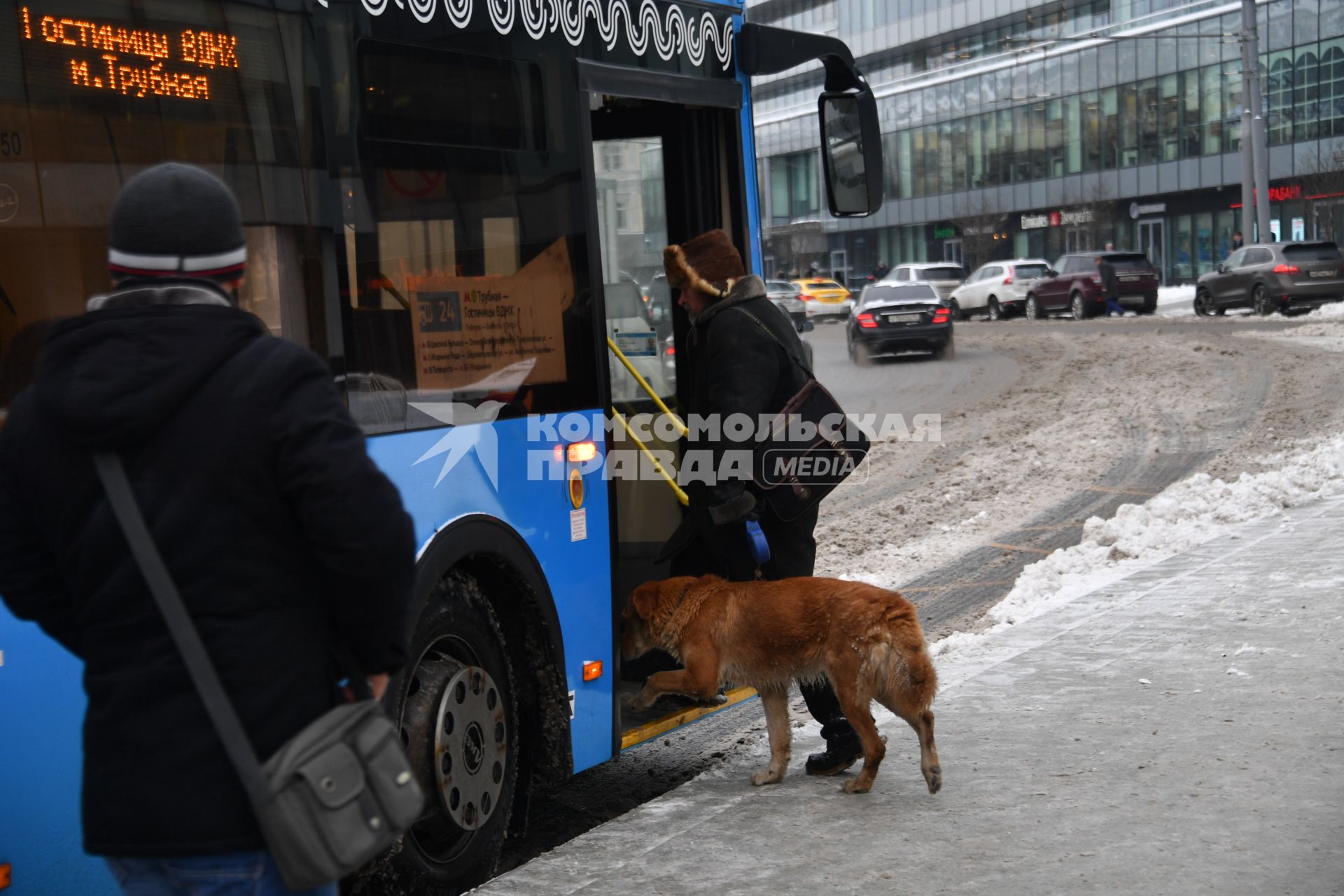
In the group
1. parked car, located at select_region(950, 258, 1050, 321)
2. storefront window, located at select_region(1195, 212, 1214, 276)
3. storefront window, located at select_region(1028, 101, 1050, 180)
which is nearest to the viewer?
parked car, located at select_region(950, 258, 1050, 321)

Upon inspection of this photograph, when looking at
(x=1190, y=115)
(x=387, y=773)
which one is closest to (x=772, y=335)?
(x=387, y=773)

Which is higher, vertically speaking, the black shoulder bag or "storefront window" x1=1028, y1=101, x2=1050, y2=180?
"storefront window" x1=1028, y1=101, x2=1050, y2=180

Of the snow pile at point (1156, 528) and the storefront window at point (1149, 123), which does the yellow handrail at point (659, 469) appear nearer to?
the snow pile at point (1156, 528)

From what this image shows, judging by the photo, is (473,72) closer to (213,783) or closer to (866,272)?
(213,783)

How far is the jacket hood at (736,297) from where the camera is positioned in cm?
529

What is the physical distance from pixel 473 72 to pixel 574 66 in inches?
20.7

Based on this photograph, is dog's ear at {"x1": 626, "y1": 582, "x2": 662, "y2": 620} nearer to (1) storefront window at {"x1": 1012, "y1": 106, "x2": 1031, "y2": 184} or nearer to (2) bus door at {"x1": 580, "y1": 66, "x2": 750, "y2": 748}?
(2) bus door at {"x1": 580, "y1": 66, "x2": 750, "y2": 748}

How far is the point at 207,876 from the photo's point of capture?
2305mm

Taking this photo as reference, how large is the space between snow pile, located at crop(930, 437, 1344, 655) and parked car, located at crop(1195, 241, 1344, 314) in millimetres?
23490

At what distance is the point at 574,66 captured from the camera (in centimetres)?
484

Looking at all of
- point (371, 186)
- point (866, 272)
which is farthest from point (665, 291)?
point (866, 272)

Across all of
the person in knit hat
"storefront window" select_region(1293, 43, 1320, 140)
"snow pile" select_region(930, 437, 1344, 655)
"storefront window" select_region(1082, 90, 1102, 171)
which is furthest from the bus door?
"storefront window" select_region(1082, 90, 1102, 171)

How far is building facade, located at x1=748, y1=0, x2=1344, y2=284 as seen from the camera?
54.1m

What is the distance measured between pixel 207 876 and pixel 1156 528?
821 centimetres
